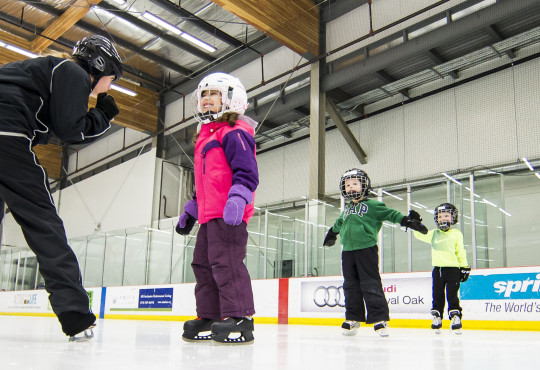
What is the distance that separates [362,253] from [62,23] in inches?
392

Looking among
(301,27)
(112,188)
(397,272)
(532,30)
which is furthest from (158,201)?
(532,30)

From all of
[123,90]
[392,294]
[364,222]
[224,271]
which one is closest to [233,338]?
[224,271]

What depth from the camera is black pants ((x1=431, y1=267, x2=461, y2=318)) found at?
5125 mm

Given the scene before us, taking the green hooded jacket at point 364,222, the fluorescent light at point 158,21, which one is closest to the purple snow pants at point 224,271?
the green hooded jacket at point 364,222

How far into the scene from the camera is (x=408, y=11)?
32.7 feet

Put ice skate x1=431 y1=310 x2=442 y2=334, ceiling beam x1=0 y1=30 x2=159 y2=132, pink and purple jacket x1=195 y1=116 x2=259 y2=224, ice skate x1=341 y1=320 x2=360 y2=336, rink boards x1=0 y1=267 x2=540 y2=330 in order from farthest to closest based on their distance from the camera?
1. ceiling beam x1=0 y1=30 x2=159 y2=132
2. rink boards x1=0 y1=267 x2=540 y2=330
3. ice skate x1=431 y1=310 x2=442 y2=334
4. ice skate x1=341 y1=320 x2=360 y2=336
5. pink and purple jacket x1=195 y1=116 x2=259 y2=224

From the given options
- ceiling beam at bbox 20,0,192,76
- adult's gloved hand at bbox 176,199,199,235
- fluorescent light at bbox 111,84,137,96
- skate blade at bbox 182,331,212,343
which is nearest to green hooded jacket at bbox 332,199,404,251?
adult's gloved hand at bbox 176,199,199,235

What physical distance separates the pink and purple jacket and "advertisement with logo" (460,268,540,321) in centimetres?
440

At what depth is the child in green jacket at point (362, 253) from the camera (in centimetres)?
398

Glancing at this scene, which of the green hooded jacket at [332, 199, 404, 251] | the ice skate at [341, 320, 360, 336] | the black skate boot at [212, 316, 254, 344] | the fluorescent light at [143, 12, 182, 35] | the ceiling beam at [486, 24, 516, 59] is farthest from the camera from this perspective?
the fluorescent light at [143, 12, 182, 35]

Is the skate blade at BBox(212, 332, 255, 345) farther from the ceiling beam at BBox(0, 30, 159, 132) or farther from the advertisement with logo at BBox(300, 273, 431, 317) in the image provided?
the ceiling beam at BBox(0, 30, 159, 132)

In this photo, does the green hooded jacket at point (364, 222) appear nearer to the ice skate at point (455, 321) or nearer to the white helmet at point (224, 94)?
the ice skate at point (455, 321)

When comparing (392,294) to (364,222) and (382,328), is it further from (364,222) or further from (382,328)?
(382,328)

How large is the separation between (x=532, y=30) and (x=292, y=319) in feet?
22.2
